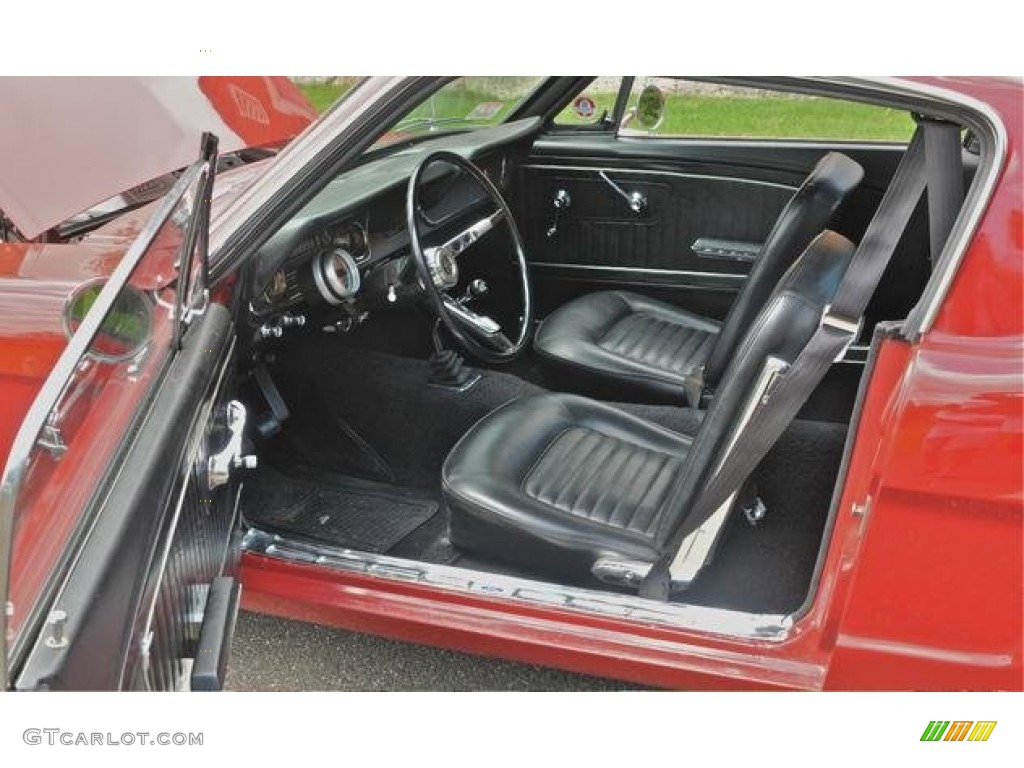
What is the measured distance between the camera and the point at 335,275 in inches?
84.3

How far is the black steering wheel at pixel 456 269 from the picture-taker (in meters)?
2.15

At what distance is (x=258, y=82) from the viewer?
2.00 metres

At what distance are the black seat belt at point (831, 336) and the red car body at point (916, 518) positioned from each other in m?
0.10

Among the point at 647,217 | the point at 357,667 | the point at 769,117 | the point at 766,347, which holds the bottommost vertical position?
the point at 357,667

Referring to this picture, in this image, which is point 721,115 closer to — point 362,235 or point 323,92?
point 362,235

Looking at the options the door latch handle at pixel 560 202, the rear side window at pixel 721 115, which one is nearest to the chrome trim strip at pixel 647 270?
the door latch handle at pixel 560 202

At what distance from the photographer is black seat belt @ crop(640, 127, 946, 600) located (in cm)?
147

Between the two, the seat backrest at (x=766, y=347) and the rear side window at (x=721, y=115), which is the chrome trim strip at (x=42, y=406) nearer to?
the seat backrest at (x=766, y=347)

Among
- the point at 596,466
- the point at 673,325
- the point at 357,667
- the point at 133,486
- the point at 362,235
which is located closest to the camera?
the point at 133,486

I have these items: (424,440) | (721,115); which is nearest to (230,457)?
(424,440)

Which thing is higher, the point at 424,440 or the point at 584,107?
the point at 584,107

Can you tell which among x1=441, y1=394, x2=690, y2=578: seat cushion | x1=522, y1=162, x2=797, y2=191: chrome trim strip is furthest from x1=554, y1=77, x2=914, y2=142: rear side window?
x1=441, y1=394, x2=690, y2=578: seat cushion

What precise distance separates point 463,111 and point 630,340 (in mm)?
777
